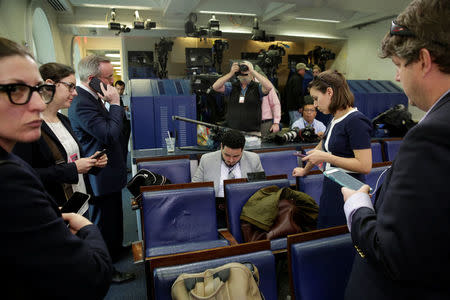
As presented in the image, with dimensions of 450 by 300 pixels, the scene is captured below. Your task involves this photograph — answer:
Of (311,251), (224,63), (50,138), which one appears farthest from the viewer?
(224,63)

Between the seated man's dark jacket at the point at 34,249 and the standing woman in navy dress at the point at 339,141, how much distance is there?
1.24m

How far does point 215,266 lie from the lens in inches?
44.1

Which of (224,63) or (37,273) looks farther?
(224,63)

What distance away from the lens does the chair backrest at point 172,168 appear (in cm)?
234

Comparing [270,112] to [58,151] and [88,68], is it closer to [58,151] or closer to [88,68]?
[88,68]

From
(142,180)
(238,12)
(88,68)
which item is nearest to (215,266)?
(142,180)

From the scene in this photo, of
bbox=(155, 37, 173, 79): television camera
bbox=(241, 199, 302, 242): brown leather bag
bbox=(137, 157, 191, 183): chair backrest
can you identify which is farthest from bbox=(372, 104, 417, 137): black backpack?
bbox=(155, 37, 173, 79): television camera

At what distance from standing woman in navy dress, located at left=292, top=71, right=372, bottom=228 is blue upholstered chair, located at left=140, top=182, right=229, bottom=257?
0.69 meters

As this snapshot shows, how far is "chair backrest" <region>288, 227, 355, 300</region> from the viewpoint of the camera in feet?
4.06

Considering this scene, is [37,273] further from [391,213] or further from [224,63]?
[224,63]

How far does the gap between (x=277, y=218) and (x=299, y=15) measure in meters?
6.99

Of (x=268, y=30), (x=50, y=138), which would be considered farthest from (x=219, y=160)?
(x=268, y=30)

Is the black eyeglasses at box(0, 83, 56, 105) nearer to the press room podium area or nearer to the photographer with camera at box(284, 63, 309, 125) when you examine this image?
the press room podium area

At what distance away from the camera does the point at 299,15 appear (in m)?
7.44
